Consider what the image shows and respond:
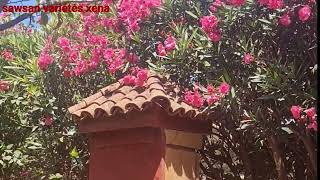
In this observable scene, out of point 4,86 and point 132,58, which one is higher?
point 132,58

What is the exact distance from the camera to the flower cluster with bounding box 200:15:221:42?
5.04m

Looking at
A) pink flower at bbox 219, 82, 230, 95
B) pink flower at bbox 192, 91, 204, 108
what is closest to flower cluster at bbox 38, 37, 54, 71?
pink flower at bbox 192, 91, 204, 108

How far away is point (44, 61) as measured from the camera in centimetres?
648

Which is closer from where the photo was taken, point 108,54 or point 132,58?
point 132,58

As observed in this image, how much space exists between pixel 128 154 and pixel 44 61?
1688 millimetres

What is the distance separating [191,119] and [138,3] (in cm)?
131

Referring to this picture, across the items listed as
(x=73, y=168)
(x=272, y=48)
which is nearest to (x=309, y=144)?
(x=272, y=48)

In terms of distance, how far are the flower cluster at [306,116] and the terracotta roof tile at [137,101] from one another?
43.4 inches

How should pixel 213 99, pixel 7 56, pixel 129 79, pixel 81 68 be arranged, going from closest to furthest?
1. pixel 213 99
2. pixel 129 79
3. pixel 81 68
4. pixel 7 56

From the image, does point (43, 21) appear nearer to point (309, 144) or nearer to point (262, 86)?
point (262, 86)

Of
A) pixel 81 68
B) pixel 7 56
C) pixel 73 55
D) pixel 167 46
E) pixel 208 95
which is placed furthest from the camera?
pixel 7 56

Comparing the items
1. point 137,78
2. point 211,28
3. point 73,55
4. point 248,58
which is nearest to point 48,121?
point 73,55

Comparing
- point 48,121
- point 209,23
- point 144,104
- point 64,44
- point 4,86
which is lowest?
point 48,121

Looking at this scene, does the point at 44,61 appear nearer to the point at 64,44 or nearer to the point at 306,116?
the point at 64,44
